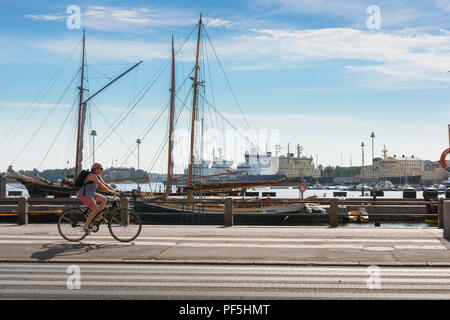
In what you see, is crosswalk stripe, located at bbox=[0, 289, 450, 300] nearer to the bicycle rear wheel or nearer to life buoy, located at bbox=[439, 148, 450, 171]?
the bicycle rear wheel

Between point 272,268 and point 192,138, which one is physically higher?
point 192,138

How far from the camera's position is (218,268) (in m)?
8.89

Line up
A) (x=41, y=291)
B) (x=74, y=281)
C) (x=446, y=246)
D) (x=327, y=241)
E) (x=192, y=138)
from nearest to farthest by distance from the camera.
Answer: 1. (x=41, y=291)
2. (x=74, y=281)
3. (x=446, y=246)
4. (x=327, y=241)
5. (x=192, y=138)

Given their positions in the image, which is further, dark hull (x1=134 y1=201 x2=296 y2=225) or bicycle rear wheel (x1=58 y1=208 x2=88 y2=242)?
dark hull (x1=134 y1=201 x2=296 y2=225)

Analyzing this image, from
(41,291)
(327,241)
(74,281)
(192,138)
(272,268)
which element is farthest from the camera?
(192,138)

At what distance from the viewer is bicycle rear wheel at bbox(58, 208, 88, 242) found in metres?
11.8

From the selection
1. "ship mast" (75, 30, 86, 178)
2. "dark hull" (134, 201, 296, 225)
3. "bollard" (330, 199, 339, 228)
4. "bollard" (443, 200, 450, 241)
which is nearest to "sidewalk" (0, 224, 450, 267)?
"bollard" (443, 200, 450, 241)

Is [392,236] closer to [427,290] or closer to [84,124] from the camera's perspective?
[427,290]

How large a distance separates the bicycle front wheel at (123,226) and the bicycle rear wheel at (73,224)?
0.71 m

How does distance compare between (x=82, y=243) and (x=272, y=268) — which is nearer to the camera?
(x=272, y=268)

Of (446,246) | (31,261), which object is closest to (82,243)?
(31,261)

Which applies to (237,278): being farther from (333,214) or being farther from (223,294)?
(333,214)

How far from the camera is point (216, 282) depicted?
775 cm
